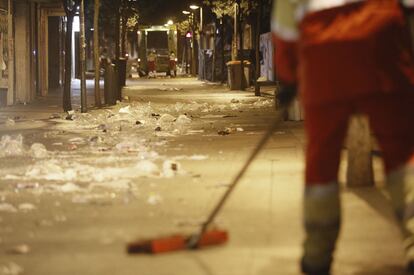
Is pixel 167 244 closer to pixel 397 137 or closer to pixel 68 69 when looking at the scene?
pixel 397 137

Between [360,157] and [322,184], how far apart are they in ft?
11.7

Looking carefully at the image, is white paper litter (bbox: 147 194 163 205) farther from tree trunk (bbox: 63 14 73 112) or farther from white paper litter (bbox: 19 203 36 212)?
tree trunk (bbox: 63 14 73 112)

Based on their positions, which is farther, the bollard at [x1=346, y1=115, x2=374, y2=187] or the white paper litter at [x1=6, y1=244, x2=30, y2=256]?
the bollard at [x1=346, y1=115, x2=374, y2=187]

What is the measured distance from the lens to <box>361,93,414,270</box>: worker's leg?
16.4 ft

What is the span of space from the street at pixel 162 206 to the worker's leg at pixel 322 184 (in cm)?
46

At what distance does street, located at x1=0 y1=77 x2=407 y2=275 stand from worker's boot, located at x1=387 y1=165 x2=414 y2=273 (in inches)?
12.8

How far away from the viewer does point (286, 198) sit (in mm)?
8281

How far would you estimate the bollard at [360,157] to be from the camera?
861 centimetres

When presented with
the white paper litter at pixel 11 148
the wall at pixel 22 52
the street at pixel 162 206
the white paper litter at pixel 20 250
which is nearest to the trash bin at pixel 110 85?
the wall at pixel 22 52

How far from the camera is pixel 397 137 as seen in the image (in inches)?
199

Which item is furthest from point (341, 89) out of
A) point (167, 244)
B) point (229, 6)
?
point (229, 6)

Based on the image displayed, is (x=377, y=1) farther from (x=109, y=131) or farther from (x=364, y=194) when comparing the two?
(x=109, y=131)

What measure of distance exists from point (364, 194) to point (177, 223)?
2058mm

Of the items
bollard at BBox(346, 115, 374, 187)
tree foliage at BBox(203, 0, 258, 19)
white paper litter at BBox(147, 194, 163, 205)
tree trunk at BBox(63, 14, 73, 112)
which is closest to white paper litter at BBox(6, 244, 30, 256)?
white paper litter at BBox(147, 194, 163, 205)
